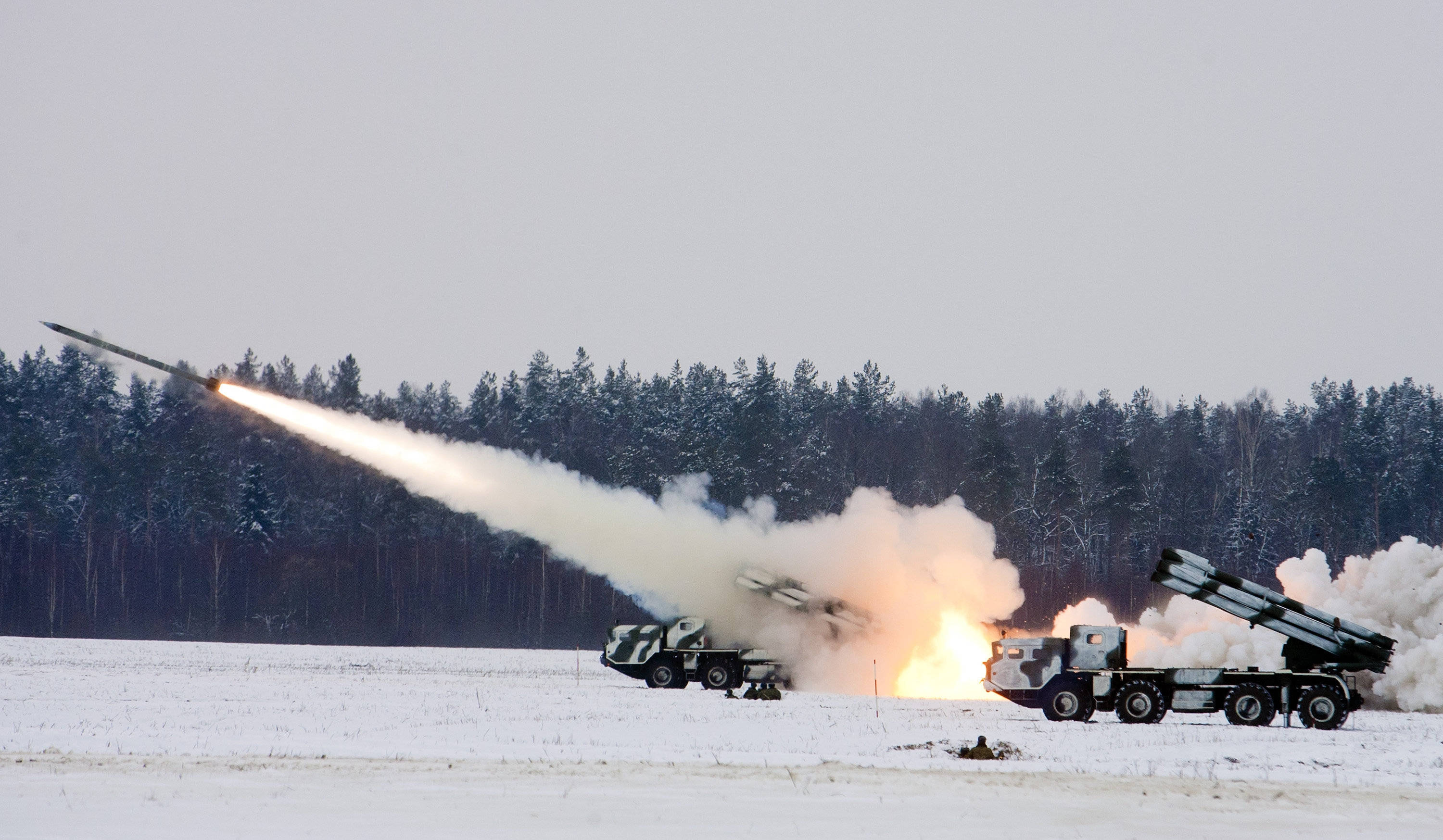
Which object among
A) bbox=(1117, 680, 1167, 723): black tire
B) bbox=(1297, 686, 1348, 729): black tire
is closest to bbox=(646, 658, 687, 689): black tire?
bbox=(1117, 680, 1167, 723): black tire

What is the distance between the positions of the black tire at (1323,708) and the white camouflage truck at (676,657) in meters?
15.7

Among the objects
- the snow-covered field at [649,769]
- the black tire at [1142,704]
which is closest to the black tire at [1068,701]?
the snow-covered field at [649,769]

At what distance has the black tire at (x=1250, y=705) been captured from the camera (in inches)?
1287

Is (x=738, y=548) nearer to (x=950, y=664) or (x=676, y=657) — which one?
(x=676, y=657)

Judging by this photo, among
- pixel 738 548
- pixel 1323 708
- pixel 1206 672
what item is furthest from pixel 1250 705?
pixel 738 548

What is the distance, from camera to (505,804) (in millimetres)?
19188

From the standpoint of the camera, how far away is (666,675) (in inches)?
1734

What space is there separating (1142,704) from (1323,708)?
12.8ft

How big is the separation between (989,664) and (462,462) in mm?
19159

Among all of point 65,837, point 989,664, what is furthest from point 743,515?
point 65,837

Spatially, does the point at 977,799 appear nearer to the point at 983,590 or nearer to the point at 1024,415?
the point at 983,590

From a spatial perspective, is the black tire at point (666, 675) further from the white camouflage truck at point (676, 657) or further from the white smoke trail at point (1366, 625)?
the white smoke trail at point (1366, 625)

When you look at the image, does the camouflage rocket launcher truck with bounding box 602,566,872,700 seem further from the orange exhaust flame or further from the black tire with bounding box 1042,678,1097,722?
the black tire with bounding box 1042,678,1097,722

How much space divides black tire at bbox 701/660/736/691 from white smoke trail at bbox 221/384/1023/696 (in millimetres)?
1486
